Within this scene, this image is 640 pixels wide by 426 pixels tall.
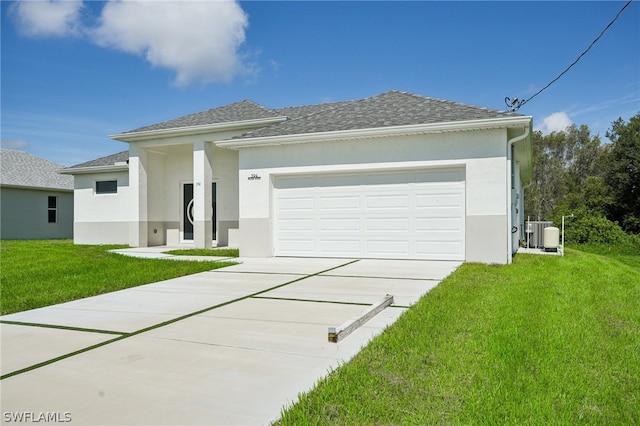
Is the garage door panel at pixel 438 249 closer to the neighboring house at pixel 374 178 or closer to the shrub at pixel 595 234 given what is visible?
the neighboring house at pixel 374 178

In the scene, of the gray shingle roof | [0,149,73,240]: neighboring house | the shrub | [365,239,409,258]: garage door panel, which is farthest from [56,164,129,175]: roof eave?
the shrub

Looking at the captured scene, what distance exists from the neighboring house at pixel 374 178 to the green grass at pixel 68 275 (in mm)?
2620

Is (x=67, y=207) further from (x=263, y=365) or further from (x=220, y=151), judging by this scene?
(x=263, y=365)

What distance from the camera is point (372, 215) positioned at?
11.0m

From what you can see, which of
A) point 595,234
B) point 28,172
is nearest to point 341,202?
point 595,234

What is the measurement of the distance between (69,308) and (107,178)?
1431 cm

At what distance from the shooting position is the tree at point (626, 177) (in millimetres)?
30203

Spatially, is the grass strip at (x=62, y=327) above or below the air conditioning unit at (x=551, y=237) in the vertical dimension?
below

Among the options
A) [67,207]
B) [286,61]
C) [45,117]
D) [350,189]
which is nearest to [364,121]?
[350,189]

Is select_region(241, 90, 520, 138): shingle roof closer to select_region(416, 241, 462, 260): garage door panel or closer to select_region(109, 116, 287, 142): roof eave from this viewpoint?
select_region(109, 116, 287, 142): roof eave

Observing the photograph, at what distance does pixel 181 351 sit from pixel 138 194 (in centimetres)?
1392

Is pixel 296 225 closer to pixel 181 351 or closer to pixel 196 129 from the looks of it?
A: pixel 196 129

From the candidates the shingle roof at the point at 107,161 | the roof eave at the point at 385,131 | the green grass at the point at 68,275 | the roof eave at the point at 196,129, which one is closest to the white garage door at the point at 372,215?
the roof eave at the point at 385,131

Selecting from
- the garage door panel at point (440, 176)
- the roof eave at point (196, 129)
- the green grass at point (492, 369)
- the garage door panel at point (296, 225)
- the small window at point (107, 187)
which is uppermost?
the roof eave at point (196, 129)
